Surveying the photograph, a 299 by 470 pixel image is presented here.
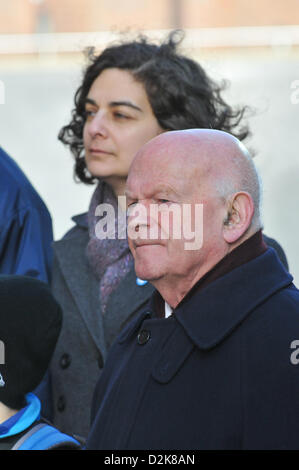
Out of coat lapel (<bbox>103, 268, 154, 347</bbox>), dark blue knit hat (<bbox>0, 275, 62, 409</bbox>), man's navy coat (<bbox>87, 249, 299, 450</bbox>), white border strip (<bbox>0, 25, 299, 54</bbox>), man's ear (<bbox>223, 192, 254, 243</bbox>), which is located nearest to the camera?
man's navy coat (<bbox>87, 249, 299, 450</bbox>)

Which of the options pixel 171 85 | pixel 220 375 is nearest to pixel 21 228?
pixel 171 85

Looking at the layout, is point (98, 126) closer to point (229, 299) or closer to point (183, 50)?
point (183, 50)

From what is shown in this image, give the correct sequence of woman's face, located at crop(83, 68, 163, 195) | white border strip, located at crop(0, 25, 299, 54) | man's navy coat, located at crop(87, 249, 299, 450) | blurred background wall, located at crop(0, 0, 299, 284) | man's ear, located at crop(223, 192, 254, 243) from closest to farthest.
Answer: man's navy coat, located at crop(87, 249, 299, 450) < man's ear, located at crop(223, 192, 254, 243) < woman's face, located at crop(83, 68, 163, 195) < blurred background wall, located at crop(0, 0, 299, 284) < white border strip, located at crop(0, 25, 299, 54)

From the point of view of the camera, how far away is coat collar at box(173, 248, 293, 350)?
56.3 inches

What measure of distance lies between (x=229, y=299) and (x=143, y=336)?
0.74 ft

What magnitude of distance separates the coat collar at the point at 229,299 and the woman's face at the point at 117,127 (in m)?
1.08

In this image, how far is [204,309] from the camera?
4.83 ft

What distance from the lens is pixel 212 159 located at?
1481 millimetres

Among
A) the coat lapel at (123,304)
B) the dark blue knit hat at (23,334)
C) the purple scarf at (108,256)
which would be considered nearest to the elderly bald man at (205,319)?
the dark blue knit hat at (23,334)

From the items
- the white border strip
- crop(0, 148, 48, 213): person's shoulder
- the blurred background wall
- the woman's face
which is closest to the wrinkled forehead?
the woman's face

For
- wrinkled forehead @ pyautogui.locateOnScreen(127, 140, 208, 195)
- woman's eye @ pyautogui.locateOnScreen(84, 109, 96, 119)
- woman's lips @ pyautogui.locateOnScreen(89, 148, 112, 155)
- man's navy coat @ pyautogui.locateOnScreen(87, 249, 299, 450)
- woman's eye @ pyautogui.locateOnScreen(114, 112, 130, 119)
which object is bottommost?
man's navy coat @ pyautogui.locateOnScreen(87, 249, 299, 450)

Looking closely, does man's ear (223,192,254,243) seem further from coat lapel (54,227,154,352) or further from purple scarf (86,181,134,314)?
purple scarf (86,181,134,314)

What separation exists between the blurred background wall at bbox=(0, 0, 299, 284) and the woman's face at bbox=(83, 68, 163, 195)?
1.74ft
